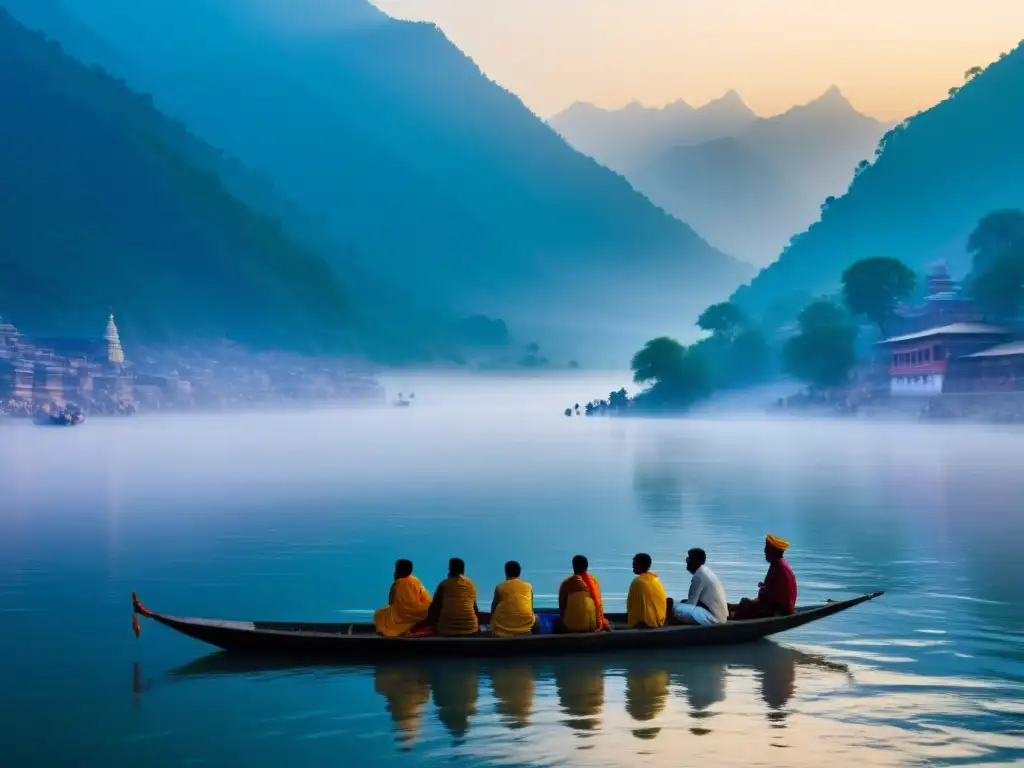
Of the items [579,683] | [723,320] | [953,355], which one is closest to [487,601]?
[579,683]

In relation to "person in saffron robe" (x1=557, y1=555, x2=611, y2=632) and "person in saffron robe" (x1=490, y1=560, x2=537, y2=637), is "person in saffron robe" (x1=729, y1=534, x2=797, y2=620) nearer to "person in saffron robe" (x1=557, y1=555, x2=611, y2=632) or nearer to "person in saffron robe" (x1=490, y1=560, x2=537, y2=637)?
"person in saffron robe" (x1=557, y1=555, x2=611, y2=632)

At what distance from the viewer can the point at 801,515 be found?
33375mm

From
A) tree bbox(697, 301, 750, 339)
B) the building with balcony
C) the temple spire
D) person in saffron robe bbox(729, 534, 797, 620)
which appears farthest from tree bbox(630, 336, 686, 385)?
person in saffron robe bbox(729, 534, 797, 620)

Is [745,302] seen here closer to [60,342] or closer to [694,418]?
[694,418]

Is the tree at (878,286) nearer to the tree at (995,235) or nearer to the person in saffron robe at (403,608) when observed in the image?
the tree at (995,235)

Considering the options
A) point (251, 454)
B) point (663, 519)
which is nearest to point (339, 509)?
point (663, 519)

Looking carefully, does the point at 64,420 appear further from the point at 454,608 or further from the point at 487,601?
the point at 454,608

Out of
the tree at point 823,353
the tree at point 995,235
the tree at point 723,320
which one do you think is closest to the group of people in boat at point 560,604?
the tree at point 823,353

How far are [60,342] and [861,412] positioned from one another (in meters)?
110

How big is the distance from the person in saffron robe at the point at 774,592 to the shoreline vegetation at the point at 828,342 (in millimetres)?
92903

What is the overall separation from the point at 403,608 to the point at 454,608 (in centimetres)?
60

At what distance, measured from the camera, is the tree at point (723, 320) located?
461 ft

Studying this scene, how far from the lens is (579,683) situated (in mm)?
13961

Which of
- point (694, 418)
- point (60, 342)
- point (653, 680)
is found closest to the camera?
point (653, 680)
